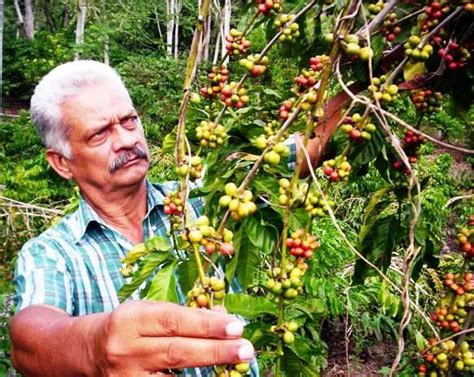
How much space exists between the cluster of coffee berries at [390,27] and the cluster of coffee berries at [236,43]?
28 cm

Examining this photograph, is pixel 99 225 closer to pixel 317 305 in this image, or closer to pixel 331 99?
pixel 331 99

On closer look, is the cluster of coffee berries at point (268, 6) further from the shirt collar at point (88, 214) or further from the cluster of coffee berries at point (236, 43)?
the shirt collar at point (88, 214)

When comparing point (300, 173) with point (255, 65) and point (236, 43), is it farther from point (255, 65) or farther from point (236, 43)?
point (236, 43)

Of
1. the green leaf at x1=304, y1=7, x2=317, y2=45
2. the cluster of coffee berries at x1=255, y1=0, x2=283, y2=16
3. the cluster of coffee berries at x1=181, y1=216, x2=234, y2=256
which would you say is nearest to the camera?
the cluster of coffee berries at x1=181, y1=216, x2=234, y2=256

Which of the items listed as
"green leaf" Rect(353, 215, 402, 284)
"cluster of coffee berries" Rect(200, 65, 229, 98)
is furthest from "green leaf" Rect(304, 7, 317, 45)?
"green leaf" Rect(353, 215, 402, 284)

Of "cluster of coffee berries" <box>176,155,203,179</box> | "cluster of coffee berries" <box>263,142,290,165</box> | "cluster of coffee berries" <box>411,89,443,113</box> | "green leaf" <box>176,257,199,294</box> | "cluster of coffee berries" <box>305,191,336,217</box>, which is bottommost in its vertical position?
"green leaf" <box>176,257,199,294</box>

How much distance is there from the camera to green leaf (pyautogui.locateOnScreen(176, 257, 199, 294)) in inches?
33.4

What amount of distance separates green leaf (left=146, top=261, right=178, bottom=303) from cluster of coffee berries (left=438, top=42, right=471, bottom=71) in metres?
0.65

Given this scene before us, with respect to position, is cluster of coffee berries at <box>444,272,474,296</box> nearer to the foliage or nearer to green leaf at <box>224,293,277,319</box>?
the foliage

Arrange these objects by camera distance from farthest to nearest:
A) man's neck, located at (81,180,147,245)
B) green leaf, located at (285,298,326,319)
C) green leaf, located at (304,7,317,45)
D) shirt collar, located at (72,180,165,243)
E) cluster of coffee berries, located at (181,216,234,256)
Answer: man's neck, located at (81,180,147,245) → shirt collar, located at (72,180,165,243) → green leaf, located at (285,298,326,319) → green leaf, located at (304,7,317,45) → cluster of coffee berries, located at (181,216,234,256)

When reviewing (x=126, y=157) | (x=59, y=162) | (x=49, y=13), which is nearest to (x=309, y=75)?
(x=126, y=157)

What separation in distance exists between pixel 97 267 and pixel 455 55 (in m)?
1.12

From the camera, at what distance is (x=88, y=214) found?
169cm

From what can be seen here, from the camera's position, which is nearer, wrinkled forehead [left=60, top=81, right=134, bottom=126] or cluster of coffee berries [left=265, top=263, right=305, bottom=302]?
cluster of coffee berries [left=265, top=263, right=305, bottom=302]
